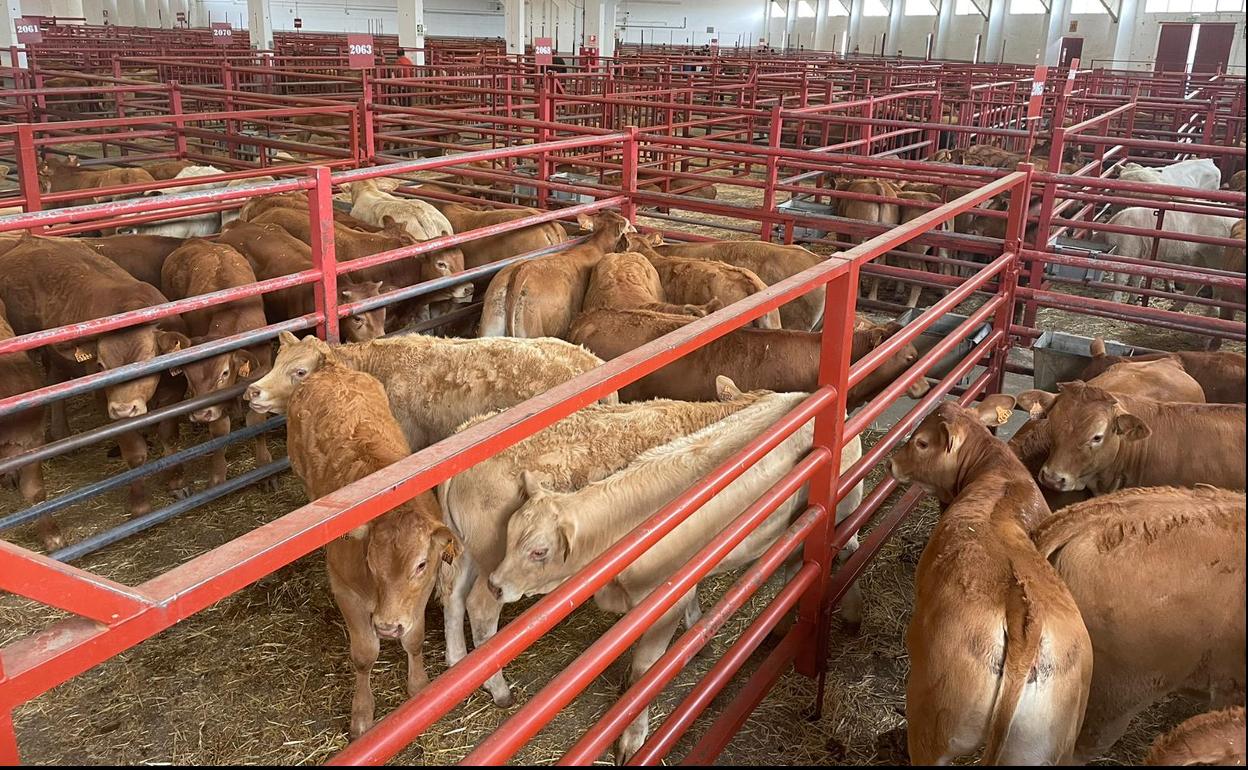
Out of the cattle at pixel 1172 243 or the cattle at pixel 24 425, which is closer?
the cattle at pixel 24 425

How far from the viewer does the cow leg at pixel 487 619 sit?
3727 millimetres

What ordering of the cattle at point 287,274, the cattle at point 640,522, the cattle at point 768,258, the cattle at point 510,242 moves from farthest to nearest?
the cattle at point 510,242
the cattle at point 768,258
the cattle at point 287,274
the cattle at point 640,522

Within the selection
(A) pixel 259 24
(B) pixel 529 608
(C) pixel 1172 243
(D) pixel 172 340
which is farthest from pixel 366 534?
(A) pixel 259 24

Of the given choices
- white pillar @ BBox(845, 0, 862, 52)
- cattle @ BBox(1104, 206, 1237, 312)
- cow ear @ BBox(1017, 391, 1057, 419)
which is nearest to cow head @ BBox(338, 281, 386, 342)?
cow ear @ BBox(1017, 391, 1057, 419)

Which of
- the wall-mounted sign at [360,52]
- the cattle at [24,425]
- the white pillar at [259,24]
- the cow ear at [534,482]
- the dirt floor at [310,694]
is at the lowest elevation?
the dirt floor at [310,694]

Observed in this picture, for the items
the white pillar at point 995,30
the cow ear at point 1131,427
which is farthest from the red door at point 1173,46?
the cow ear at point 1131,427

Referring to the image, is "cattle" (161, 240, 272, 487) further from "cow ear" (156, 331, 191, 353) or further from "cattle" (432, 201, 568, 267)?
"cattle" (432, 201, 568, 267)

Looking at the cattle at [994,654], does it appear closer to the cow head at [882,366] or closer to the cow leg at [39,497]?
the cow head at [882,366]

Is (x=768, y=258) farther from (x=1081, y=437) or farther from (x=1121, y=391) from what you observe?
(x=1081, y=437)

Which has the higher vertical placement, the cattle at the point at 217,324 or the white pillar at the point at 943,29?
the white pillar at the point at 943,29

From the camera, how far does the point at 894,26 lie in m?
35.2

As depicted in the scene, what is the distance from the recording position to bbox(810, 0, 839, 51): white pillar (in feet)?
124

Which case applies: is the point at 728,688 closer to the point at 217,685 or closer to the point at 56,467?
the point at 217,685

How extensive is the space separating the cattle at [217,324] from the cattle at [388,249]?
597 millimetres
